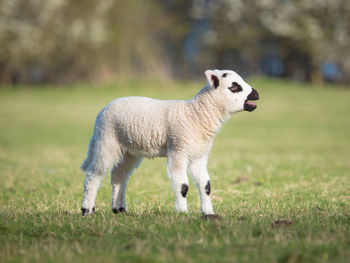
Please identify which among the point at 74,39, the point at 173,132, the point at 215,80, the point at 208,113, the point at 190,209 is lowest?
the point at 190,209

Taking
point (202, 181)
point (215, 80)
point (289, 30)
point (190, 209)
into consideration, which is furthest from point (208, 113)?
point (289, 30)

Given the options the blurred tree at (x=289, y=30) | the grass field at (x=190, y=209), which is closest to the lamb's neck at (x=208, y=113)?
the grass field at (x=190, y=209)

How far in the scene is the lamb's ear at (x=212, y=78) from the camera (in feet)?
19.2

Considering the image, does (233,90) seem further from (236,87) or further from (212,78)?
(212,78)

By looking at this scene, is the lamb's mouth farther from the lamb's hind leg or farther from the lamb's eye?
the lamb's hind leg

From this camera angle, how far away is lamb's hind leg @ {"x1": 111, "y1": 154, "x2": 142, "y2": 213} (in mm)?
6461

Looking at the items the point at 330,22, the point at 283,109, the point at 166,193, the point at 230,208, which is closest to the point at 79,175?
the point at 166,193

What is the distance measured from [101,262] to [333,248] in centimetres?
208

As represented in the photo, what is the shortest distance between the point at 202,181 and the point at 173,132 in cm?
75

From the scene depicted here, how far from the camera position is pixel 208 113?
5.98 meters

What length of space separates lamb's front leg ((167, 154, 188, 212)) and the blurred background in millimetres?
30079

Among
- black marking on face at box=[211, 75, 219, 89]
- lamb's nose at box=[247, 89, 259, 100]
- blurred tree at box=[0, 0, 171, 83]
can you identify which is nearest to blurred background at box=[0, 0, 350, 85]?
blurred tree at box=[0, 0, 171, 83]

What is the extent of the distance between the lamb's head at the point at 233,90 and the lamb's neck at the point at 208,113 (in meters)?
0.16

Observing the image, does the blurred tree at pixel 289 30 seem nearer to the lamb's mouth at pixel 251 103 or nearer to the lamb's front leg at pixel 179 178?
the lamb's mouth at pixel 251 103
